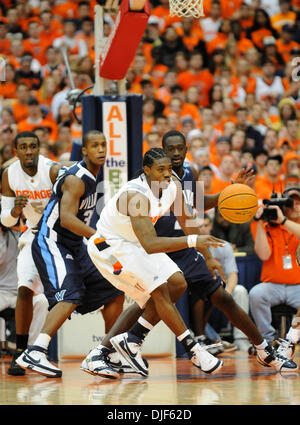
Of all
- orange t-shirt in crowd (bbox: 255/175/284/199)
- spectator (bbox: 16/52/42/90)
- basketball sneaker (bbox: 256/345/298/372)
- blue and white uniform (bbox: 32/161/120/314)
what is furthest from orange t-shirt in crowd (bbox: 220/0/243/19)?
basketball sneaker (bbox: 256/345/298/372)

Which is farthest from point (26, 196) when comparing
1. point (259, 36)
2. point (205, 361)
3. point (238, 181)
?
point (259, 36)

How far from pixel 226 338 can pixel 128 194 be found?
372 centimetres

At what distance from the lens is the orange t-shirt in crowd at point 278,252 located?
331 inches

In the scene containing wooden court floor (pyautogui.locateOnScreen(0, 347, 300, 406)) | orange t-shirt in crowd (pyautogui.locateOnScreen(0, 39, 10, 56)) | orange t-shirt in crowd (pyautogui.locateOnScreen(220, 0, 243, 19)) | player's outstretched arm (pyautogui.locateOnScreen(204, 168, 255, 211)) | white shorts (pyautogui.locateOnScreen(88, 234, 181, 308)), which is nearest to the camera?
wooden court floor (pyautogui.locateOnScreen(0, 347, 300, 406))

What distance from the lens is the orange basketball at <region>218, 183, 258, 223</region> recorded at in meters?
6.32

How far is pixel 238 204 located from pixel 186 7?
215 cm

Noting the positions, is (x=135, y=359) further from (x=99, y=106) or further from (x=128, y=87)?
(x=128, y=87)

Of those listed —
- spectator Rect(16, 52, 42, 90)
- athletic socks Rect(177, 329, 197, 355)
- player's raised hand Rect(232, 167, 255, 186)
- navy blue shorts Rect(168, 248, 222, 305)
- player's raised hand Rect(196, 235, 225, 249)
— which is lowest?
athletic socks Rect(177, 329, 197, 355)

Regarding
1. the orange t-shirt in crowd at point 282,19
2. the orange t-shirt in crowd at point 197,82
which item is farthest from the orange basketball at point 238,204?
the orange t-shirt in crowd at point 282,19

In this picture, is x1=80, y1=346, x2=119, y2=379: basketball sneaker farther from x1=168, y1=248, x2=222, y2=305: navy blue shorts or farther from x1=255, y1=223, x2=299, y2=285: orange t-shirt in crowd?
x1=255, y1=223, x2=299, y2=285: orange t-shirt in crowd

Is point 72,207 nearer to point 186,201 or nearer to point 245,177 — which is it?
point 186,201

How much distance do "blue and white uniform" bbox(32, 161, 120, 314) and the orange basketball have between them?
117 centimetres

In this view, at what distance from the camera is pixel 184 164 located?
23.9 ft

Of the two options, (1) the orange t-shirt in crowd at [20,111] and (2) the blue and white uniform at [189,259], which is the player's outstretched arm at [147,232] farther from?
(1) the orange t-shirt in crowd at [20,111]
